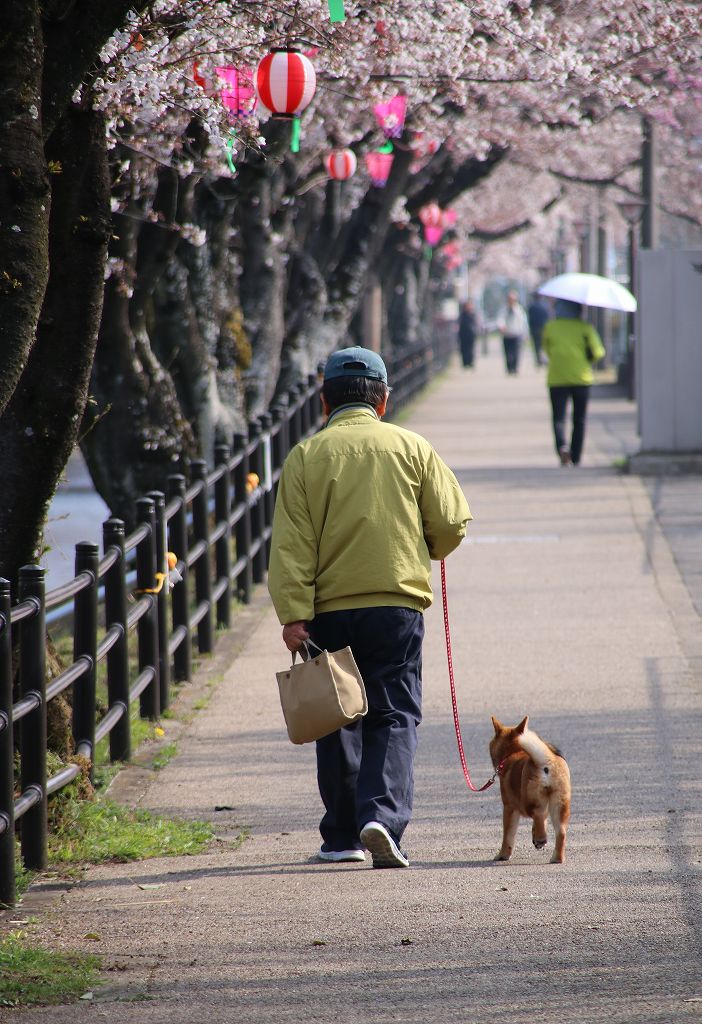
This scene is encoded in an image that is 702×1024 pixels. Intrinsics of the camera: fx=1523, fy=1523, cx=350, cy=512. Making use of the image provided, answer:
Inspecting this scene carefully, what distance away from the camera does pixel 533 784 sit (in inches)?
199

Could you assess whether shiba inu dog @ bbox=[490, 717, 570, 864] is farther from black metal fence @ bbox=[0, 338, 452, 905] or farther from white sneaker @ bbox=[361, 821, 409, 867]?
black metal fence @ bbox=[0, 338, 452, 905]

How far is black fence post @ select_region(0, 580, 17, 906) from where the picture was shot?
482 centimetres

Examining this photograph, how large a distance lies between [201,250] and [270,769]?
7669 millimetres

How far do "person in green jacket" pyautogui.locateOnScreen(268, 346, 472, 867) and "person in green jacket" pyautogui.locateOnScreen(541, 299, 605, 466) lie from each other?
11.4m

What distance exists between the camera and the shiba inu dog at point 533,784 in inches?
197

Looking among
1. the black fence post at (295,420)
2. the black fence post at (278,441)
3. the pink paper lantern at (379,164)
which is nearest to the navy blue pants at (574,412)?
the black fence post at (295,420)

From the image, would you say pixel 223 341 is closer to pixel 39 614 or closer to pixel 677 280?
pixel 677 280

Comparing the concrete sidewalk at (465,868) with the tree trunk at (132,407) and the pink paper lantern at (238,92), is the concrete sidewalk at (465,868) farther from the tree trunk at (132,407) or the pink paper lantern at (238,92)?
the pink paper lantern at (238,92)

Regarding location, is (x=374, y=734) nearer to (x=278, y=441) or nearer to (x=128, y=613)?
(x=128, y=613)

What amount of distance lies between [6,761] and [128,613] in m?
2.36

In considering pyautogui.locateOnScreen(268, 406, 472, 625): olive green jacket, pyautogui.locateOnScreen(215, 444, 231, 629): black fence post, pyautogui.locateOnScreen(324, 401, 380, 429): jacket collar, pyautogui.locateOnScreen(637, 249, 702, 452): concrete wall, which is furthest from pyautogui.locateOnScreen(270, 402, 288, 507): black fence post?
pyautogui.locateOnScreen(268, 406, 472, 625): olive green jacket

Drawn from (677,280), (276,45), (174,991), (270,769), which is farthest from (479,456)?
(174,991)

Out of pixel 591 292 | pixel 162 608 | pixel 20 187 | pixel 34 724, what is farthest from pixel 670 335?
pixel 20 187

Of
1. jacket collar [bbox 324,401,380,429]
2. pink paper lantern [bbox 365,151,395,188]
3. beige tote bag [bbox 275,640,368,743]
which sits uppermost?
pink paper lantern [bbox 365,151,395,188]
